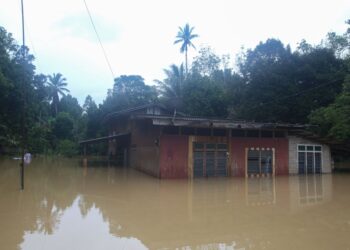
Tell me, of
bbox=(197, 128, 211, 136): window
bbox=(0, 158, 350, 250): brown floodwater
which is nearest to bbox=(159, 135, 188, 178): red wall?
bbox=(197, 128, 211, 136): window

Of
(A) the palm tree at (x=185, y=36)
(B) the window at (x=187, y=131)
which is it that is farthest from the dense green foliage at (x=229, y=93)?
(B) the window at (x=187, y=131)

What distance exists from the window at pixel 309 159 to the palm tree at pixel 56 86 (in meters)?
37.9

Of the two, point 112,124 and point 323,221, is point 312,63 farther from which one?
point 323,221

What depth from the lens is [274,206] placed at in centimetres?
927

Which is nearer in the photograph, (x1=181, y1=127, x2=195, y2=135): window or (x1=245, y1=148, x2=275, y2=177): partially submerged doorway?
(x1=181, y1=127, x2=195, y2=135): window

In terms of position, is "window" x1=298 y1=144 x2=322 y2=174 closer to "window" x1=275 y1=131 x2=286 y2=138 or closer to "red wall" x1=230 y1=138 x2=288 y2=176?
"red wall" x1=230 y1=138 x2=288 y2=176

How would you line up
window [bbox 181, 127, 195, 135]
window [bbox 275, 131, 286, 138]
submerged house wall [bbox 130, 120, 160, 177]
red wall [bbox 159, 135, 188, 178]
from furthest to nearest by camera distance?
window [bbox 275, 131, 286, 138], submerged house wall [bbox 130, 120, 160, 177], window [bbox 181, 127, 195, 135], red wall [bbox 159, 135, 188, 178]

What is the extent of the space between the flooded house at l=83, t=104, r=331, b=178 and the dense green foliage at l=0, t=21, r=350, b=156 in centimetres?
223

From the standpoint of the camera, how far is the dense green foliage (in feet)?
63.6

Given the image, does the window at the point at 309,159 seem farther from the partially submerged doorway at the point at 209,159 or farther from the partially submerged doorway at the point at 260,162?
the partially submerged doorway at the point at 209,159

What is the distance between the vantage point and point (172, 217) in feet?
25.9

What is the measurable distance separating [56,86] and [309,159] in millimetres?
40608

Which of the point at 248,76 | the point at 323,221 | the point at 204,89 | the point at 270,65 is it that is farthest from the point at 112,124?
the point at 323,221

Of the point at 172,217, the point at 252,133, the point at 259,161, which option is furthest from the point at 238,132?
the point at 172,217
